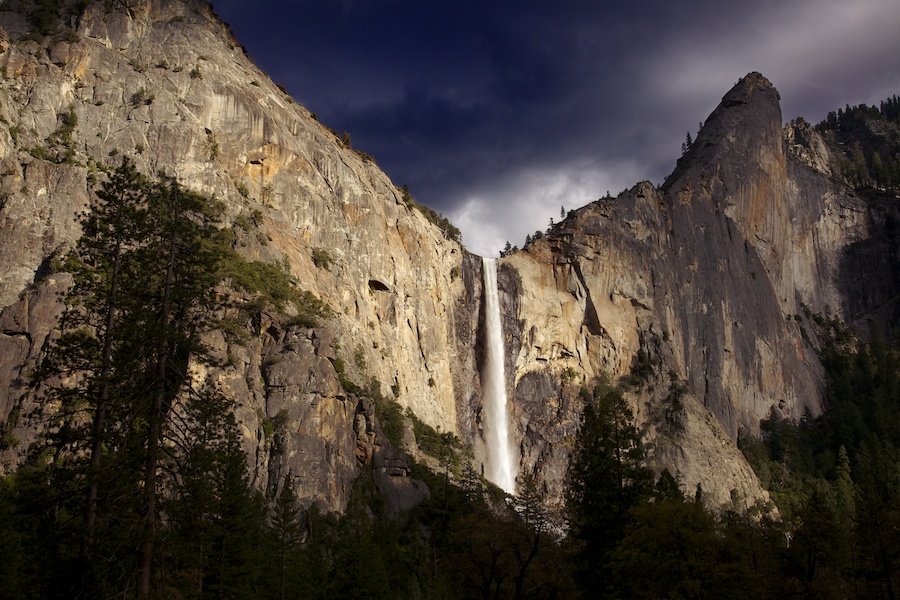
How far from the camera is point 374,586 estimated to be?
124 feet

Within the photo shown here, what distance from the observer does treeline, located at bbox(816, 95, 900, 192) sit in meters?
160

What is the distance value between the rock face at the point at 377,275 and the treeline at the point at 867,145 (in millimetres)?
47182

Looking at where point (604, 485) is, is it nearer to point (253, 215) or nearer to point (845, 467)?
point (253, 215)

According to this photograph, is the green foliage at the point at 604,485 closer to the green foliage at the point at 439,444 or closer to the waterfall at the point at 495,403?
the green foliage at the point at 439,444

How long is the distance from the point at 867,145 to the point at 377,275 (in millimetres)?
157411

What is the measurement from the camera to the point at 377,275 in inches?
2788

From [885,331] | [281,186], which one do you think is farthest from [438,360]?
[885,331]

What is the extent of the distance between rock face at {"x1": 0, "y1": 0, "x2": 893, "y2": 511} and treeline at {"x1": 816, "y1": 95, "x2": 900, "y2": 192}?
155 ft

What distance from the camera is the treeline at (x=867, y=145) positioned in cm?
16025

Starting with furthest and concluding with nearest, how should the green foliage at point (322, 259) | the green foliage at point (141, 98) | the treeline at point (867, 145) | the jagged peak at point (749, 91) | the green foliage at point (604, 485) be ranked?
the treeline at point (867, 145) < the jagged peak at point (749, 91) < the green foliage at point (322, 259) < the green foliage at point (141, 98) < the green foliage at point (604, 485)


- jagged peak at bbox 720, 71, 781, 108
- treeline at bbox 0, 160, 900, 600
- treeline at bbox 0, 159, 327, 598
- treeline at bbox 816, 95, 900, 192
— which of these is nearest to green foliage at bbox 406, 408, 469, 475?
treeline at bbox 0, 160, 900, 600

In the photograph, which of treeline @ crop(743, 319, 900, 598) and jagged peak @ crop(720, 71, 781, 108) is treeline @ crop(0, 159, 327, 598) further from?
jagged peak @ crop(720, 71, 781, 108)

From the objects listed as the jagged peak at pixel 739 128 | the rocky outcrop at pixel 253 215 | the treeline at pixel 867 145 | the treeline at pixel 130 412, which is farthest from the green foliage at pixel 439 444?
the treeline at pixel 867 145

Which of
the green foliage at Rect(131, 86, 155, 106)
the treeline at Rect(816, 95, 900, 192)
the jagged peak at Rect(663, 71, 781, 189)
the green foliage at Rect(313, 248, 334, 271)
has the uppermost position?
the treeline at Rect(816, 95, 900, 192)
